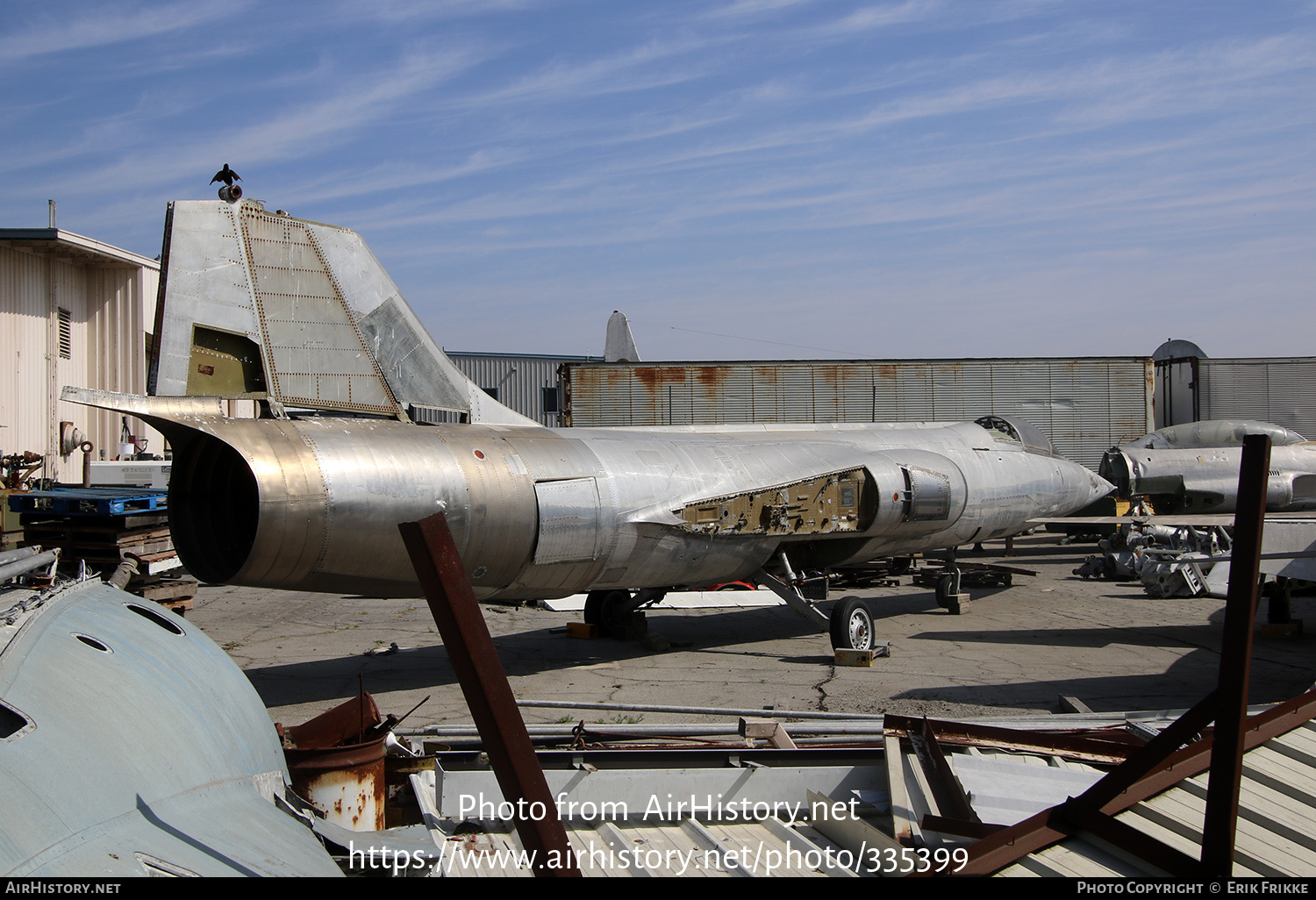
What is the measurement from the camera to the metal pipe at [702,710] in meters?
7.85

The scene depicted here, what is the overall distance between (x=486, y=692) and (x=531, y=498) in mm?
6080

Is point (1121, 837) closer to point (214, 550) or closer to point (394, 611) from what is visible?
point (214, 550)

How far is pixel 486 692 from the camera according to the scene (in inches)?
100

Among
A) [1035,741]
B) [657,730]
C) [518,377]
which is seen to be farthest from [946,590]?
[518,377]

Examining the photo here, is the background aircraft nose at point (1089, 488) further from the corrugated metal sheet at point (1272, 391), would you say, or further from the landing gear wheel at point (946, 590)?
the corrugated metal sheet at point (1272, 391)

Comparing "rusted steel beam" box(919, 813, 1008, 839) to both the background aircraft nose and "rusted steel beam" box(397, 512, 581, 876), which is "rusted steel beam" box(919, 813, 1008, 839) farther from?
the background aircraft nose

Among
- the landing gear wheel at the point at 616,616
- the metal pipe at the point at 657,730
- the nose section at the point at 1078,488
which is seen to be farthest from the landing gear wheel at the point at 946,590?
the metal pipe at the point at 657,730

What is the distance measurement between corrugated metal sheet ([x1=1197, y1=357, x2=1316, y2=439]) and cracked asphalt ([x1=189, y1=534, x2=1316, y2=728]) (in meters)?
16.2

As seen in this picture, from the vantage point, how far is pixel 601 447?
9.69 meters

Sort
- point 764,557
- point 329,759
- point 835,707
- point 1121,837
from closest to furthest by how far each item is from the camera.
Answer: point 1121,837 < point 329,759 < point 835,707 < point 764,557

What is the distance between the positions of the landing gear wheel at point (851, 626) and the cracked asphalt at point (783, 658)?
0.94 feet

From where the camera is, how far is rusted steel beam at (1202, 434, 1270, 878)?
3.08 metres

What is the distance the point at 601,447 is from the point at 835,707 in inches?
136

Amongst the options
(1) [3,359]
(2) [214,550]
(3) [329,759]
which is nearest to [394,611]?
(2) [214,550]
